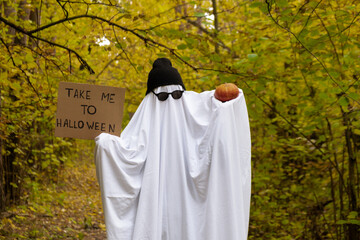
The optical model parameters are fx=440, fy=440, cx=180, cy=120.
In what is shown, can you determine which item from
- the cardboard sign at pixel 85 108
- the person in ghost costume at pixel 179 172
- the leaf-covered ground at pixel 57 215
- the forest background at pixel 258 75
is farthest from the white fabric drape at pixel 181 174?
the leaf-covered ground at pixel 57 215

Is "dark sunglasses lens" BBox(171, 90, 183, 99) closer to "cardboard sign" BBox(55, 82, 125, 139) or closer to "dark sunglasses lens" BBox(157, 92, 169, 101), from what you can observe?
"dark sunglasses lens" BBox(157, 92, 169, 101)

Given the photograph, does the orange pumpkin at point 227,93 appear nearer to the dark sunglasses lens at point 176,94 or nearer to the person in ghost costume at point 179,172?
the person in ghost costume at point 179,172

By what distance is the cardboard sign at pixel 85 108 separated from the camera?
3188 millimetres

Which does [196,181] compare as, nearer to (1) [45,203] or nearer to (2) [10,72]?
(2) [10,72]


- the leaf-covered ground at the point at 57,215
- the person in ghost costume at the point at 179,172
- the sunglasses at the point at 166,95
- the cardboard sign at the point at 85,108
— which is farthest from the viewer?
the leaf-covered ground at the point at 57,215

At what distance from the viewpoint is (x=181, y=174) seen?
9.31 feet

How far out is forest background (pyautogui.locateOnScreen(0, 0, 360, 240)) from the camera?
4.18 m

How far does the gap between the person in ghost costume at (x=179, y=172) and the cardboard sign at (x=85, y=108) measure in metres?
0.28

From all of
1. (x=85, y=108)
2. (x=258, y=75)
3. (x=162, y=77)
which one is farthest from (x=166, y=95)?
(x=258, y=75)

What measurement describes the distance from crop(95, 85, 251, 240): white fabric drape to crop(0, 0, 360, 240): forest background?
4.04 feet

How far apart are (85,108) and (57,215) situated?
16.9 ft

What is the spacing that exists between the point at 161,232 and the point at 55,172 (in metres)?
7.78

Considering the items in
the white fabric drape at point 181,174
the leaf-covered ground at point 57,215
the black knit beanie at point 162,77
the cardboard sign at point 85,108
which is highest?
the black knit beanie at point 162,77

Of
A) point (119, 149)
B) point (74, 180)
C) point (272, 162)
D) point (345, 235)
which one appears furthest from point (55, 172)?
point (119, 149)
